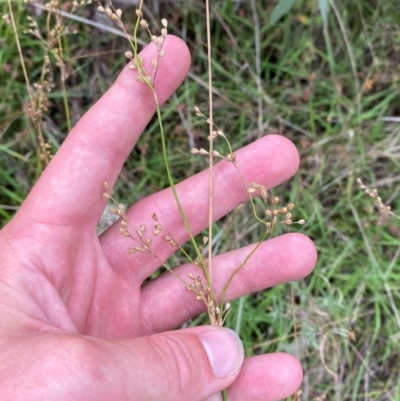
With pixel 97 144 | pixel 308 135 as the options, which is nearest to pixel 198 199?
pixel 97 144

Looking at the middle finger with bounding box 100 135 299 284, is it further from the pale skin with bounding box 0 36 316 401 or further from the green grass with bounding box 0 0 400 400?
the green grass with bounding box 0 0 400 400

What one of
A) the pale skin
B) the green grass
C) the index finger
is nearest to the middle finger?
the pale skin

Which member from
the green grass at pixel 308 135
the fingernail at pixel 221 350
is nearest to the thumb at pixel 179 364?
the fingernail at pixel 221 350

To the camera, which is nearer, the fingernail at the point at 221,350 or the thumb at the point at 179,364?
the thumb at the point at 179,364

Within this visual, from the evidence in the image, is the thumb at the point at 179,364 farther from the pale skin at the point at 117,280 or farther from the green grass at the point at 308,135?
the green grass at the point at 308,135

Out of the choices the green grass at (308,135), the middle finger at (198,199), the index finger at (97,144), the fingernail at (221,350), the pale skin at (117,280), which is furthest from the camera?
the green grass at (308,135)

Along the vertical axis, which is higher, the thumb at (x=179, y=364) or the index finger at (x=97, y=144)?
the index finger at (x=97, y=144)

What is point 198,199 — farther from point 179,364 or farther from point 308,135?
point 308,135
